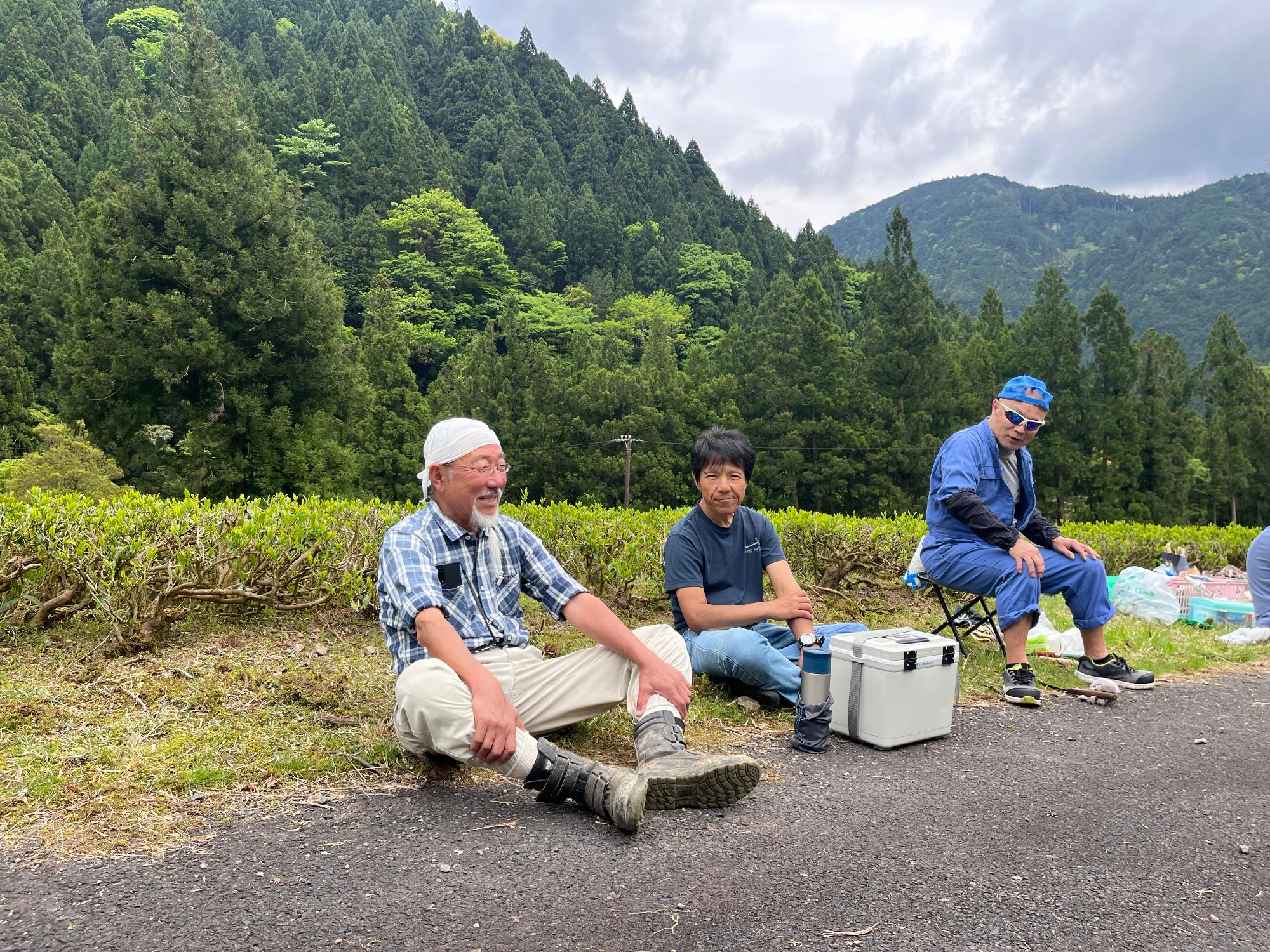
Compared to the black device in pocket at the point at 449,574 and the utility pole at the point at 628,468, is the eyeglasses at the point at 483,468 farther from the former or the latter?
the utility pole at the point at 628,468

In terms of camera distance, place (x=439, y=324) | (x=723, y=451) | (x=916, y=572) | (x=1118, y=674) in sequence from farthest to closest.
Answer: (x=439, y=324) → (x=916, y=572) → (x=1118, y=674) → (x=723, y=451)

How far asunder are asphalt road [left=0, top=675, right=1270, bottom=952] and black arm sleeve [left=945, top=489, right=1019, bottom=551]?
55.3 inches

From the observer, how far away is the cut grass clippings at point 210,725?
7.63 ft

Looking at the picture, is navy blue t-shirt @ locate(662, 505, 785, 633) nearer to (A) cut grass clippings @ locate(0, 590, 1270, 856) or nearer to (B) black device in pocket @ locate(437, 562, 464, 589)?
(A) cut grass clippings @ locate(0, 590, 1270, 856)

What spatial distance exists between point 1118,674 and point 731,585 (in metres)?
2.10

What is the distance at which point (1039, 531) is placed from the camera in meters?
4.51

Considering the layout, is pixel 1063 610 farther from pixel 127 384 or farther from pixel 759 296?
pixel 759 296

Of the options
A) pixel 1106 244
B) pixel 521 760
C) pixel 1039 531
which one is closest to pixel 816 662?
pixel 521 760

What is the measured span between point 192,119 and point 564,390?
55.2ft

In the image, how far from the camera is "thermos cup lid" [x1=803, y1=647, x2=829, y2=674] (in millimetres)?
3119

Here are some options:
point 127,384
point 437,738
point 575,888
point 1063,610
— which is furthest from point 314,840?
point 127,384

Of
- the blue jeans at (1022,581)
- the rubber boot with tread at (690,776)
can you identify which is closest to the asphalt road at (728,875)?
the rubber boot with tread at (690,776)

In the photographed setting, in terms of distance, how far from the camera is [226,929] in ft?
5.88

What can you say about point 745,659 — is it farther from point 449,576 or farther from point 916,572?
point 916,572
